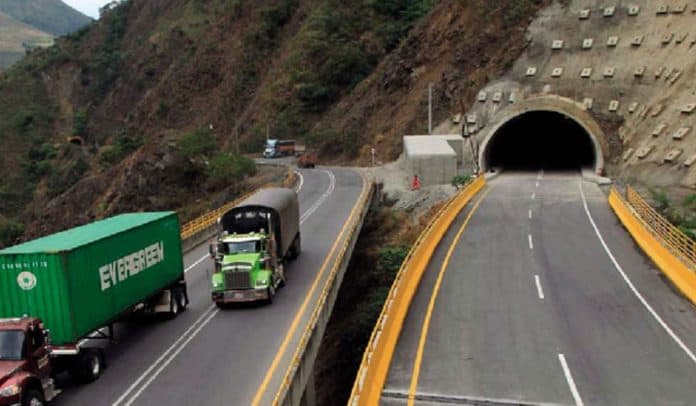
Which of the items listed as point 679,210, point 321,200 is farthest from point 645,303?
point 321,200

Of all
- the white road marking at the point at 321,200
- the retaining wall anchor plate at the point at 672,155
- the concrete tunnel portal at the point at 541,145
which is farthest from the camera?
the concrete tunnel portal at the point at 541,145

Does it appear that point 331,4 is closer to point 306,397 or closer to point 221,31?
point 221,31

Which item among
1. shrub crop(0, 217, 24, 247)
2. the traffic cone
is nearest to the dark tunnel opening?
the traffic cone

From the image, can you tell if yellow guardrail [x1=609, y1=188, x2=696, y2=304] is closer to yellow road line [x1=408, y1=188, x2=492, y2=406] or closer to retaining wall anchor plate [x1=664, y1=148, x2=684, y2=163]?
yellow road line [x1=408, y1=188, x2=492, y2=406]

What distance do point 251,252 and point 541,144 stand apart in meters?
51.2

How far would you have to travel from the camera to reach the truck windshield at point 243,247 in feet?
71.4

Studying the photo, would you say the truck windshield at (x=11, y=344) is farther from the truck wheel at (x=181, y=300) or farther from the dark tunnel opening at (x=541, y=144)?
the dark tunnel opening at (x=541, y=144)

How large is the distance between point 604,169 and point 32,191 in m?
90.8

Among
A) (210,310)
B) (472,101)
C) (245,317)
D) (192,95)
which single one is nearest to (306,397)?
(245,317)

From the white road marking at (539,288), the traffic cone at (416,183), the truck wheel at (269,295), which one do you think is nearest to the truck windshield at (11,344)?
the truck wheel at (269,295)

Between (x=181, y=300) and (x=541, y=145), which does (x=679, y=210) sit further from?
(x=541, y=145)

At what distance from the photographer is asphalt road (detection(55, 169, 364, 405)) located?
50.0 ft

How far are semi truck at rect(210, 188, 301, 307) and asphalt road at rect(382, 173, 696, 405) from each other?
5225mm

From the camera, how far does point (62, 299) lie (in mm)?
15211
